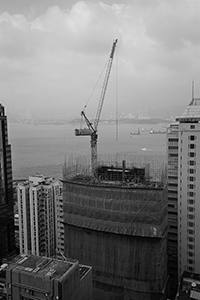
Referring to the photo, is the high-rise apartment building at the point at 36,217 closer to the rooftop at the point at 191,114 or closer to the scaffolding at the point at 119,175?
the scaffolding at the point at 119,175

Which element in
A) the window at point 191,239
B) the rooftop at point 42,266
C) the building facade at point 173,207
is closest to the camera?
the rooftop at point 42,266

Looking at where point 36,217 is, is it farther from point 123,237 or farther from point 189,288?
point 189,288

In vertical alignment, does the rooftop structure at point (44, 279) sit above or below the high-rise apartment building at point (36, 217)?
above

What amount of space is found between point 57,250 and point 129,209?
13.5 metres

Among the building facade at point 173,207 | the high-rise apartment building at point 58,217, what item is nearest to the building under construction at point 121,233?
the building facade at point 173,207

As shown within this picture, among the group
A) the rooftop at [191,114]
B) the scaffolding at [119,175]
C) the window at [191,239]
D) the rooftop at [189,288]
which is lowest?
the rooftop at [189,288]

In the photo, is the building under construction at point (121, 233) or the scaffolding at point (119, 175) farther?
the scaffolding at point (119, 175)

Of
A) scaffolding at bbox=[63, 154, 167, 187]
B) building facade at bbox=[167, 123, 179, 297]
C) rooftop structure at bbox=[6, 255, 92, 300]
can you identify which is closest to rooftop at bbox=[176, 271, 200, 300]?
building facade at bbox=[167, 123, 179, 297]

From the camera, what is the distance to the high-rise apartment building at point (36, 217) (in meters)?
25.1

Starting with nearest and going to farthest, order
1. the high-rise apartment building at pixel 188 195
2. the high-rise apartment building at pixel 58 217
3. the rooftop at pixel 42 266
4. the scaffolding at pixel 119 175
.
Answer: the rooftop at pixel 42 266, the scaffolding at pixel 119 175, the high-rise apartment building at pixel 188 195, the high-rise apartment building at pixel 58 217

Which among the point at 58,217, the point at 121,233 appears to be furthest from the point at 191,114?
the point at 58,217

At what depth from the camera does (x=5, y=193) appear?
2353cm

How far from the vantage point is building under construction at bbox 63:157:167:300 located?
589 inches

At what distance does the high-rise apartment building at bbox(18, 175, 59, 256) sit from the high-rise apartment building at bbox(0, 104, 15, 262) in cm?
139
